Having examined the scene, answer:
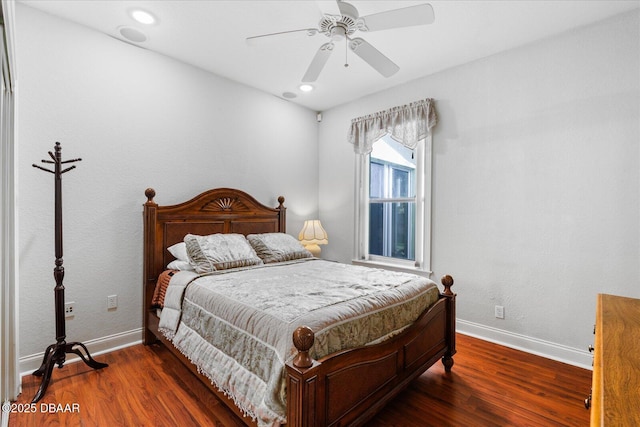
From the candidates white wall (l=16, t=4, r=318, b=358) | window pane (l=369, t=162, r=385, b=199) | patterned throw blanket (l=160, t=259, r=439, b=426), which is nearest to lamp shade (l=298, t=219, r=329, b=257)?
window pane (l=369, t=162, r=385, b=199)

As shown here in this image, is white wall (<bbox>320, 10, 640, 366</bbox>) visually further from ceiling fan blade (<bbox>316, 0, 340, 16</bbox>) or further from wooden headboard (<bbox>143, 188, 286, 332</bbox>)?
wooden headboard (<bbox>143, 188, 286, 332</bbox>)

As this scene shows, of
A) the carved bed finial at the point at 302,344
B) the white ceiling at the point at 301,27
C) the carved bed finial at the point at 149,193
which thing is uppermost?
the white ceiling at the point at 301,27

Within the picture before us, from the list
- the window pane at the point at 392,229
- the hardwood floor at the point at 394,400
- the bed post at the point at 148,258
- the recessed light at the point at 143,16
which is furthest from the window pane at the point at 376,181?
the recessed light at the point at 143,16

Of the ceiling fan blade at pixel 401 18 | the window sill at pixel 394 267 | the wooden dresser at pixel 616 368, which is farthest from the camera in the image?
the window sill at pixel 394 267

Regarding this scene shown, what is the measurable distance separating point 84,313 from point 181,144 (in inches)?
68.7

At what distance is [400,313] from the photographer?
6.73 feet

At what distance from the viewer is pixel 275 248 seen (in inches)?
130

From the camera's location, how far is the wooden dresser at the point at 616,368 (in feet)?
2.22

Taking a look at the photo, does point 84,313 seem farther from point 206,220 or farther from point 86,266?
point 206,220

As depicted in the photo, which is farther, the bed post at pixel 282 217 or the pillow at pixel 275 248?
the bed post at pixel 282 217

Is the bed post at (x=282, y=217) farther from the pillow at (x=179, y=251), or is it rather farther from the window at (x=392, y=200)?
the pillow at (x=179, y=251)

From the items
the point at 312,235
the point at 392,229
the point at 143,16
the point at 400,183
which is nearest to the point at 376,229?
the point at 392,229

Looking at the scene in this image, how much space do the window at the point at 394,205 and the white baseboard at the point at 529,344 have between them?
74 centimetres

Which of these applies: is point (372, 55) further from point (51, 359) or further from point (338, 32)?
point (51, 359)
